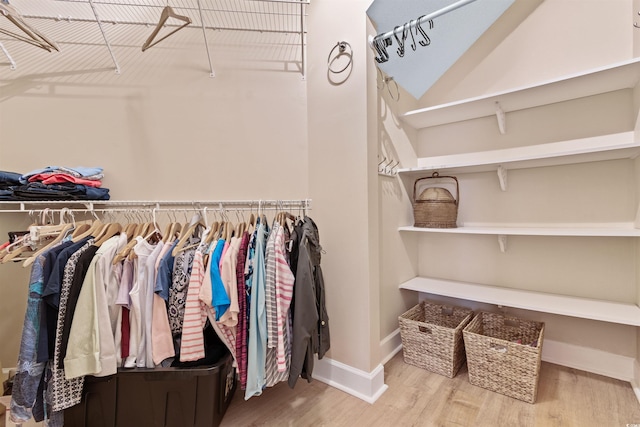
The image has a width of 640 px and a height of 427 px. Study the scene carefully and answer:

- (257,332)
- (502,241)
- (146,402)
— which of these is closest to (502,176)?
(502,241)

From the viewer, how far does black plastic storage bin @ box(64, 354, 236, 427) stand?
50.5 inches

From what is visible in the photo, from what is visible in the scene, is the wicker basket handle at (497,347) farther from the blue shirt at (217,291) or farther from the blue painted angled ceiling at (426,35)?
the blue painted angled ceiling at (426,35)

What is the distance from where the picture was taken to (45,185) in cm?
160

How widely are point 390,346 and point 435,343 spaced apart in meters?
Result: 0.35

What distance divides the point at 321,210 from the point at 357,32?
Answer: 1105mm

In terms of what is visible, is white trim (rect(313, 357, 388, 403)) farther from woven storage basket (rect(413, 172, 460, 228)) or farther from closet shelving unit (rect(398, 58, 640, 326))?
woven storage basket (rect(413, 172, 460, 228))

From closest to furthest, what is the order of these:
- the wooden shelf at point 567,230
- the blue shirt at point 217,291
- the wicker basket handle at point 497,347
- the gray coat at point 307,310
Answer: the blue shirt at point 217,291 < the gray coat at point 307,310 < the wooden shelf at point 567,230 < the wicker basket handle at point 497,347

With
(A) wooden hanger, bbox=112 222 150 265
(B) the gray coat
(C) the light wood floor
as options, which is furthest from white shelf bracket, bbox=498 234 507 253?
(A) wooden hanger, bbox=112 222 150 265

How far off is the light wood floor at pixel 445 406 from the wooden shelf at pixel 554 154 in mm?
1346

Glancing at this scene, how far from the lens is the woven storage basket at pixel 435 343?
1.74 meters

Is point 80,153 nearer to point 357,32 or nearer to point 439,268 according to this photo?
point 357,32

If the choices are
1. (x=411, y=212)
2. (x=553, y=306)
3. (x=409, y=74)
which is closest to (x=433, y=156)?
(x=411, y=212)

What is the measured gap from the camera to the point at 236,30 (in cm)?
197

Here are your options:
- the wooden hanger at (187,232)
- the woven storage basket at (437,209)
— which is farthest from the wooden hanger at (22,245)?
the woven storage basket at (437,209)
